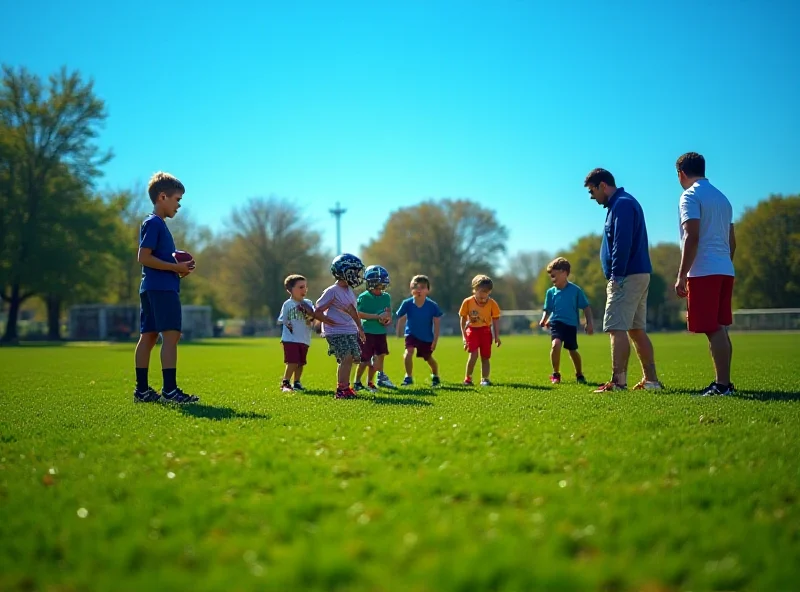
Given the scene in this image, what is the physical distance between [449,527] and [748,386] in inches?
282

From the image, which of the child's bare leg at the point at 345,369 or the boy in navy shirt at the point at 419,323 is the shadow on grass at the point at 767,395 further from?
the boy in navy shirt at the point at 419,323

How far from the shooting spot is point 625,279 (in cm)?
850

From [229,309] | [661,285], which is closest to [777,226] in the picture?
[661,285]

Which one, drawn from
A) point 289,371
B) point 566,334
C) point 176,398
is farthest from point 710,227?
point 176,398

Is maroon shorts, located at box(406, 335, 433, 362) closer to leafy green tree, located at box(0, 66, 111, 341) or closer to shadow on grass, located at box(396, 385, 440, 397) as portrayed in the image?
shadow on grass, located at box(396, 385, 440, 397)

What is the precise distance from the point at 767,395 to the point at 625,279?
198 cm

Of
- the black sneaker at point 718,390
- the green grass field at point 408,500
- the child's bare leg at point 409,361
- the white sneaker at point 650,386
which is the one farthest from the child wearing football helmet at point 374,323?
the black sneaker at point 718,390

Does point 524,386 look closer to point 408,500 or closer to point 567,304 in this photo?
point 567,304

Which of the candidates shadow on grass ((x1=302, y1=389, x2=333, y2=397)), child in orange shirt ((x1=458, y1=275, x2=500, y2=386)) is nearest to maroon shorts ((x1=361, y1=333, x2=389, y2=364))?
shadow on grass ((x1=302, y1=389, x2=333, y2=397))

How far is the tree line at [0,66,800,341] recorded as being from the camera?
44.0m

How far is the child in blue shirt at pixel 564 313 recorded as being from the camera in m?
11.3

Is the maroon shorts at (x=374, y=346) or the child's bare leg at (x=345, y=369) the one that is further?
the maroon shorts at (x=374, y=346)

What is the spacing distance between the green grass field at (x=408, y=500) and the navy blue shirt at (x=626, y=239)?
2.23m

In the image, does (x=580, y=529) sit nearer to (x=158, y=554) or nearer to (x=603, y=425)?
(x=158, y=554)
